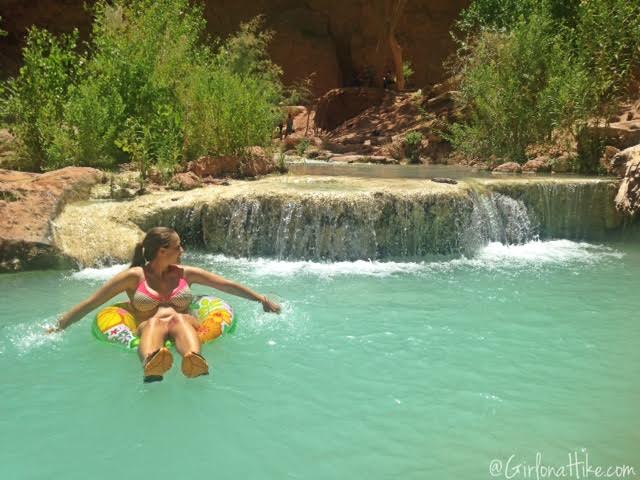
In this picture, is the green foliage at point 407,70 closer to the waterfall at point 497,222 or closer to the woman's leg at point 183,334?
the waterfall at point 497,222

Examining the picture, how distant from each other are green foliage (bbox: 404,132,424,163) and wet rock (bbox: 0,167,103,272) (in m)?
9.68

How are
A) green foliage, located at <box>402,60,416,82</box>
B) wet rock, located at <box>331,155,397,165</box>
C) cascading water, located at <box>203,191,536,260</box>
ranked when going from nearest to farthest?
1. cascading water, located at <box>203,191,536,260</box>
2. wet rock, located at <box>331,155,397,165</box>
3. green foliage, located at <box>402,60,416,82</box>

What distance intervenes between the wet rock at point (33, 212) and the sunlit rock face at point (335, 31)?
54.5 feet

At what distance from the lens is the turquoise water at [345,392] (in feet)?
10.3

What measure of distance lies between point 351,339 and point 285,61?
2063 cm

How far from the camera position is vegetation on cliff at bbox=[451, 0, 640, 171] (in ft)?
38.9

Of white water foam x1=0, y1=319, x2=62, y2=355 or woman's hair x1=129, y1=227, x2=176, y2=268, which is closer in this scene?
woman's hair x1=129, y1=227, x2=176, y2=268

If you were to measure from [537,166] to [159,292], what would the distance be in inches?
391

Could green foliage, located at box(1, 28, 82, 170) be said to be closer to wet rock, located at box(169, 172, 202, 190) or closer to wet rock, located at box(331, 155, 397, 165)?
wet rock, located at box(169, 172, 202, 190)

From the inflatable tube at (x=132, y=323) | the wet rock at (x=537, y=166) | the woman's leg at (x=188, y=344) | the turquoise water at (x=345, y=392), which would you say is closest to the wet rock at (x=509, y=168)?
the wet rock at (x=537, y=166)

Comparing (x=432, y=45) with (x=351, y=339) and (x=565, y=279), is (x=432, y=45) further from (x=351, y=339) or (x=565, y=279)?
(x=351, y=339)

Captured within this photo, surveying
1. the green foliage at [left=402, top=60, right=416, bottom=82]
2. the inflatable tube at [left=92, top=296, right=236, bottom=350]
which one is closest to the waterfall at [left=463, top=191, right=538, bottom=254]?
the inflatable tube at [left=92, top=296, right=236, bottom=350]

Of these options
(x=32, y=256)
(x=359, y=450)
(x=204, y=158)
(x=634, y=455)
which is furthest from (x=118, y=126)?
(x=634, y=455)

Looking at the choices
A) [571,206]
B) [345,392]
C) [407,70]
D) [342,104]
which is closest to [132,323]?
[345,392]
